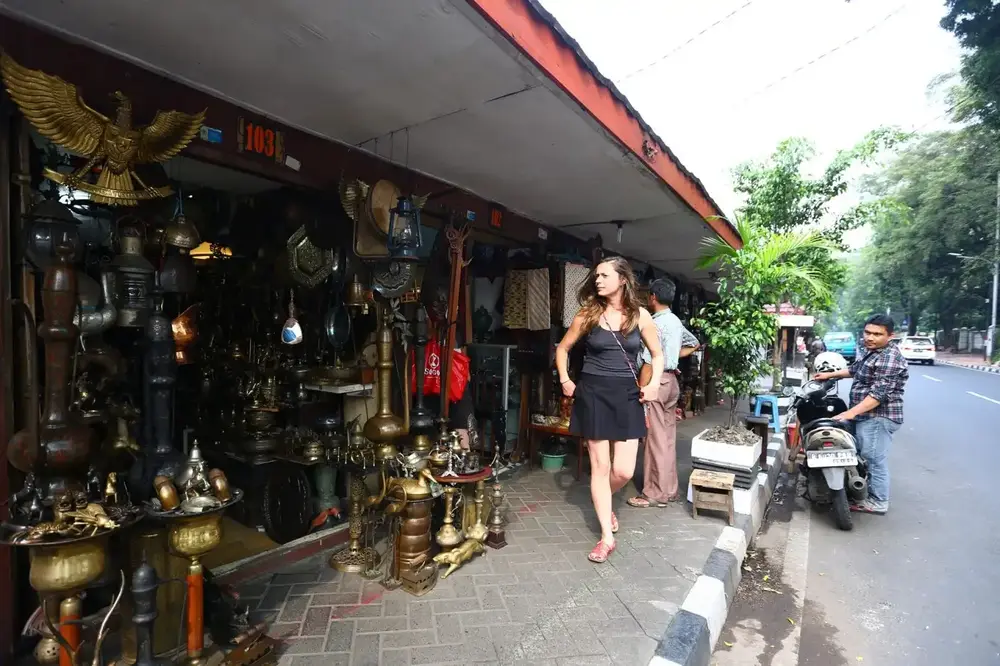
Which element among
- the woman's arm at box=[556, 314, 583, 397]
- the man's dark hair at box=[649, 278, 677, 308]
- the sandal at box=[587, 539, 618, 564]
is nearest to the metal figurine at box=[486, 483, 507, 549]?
the sandal at box=[587, 539, 618, 564]

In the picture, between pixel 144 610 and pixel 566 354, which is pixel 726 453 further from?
pixel 144 610

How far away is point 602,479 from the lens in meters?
3.69

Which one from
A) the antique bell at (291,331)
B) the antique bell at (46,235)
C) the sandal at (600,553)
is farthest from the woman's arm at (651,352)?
the antique bell at (46,235)

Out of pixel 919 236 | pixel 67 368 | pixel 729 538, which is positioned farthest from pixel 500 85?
pixel 919 236

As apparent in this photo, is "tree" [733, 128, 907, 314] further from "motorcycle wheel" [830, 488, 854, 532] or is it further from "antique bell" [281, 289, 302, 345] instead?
"antique bell" [281, 289, 302, 345]

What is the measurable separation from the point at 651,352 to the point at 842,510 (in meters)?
2.89

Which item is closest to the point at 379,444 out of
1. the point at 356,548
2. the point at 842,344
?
the point at 356,548

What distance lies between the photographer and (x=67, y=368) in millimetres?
2119

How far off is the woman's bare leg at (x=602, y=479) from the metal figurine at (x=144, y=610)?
259 centimetres

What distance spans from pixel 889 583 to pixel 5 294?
569 cm

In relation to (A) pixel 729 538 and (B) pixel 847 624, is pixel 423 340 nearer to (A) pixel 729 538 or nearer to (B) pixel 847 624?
(A) pixel 729 538

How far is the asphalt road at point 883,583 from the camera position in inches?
123

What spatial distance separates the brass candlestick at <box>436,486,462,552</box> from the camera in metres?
3.44

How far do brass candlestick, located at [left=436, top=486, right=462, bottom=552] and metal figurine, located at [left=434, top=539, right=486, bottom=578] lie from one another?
47 mm
